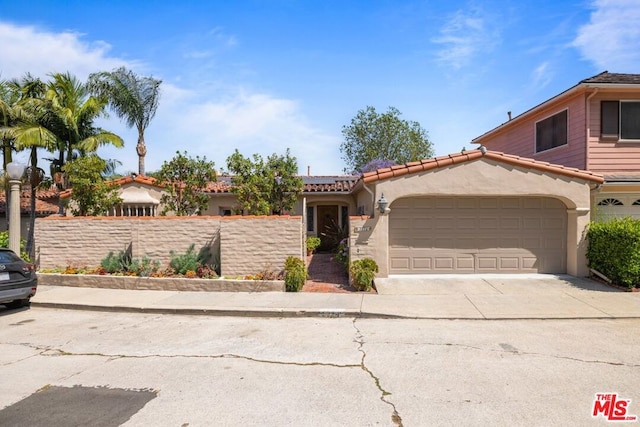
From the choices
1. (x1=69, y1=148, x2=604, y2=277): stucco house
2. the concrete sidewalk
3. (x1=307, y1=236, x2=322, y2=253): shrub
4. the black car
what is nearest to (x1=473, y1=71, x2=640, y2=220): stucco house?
(x1=69, y1=148, x2=604, y2=277): stucco house

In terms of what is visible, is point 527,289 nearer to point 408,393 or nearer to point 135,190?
point 408,393

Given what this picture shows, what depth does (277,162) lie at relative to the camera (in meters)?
11.7

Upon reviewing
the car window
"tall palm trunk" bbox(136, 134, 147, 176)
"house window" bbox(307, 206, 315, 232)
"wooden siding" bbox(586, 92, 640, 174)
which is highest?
"tall palm trunk" bbox(136, 134, 147, 176)

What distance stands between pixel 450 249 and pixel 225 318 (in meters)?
6.73

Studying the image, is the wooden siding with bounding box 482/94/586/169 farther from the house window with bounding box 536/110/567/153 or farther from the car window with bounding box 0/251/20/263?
the car window with bounding box 0/251/20/263

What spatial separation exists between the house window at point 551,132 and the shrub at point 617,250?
4.19 m

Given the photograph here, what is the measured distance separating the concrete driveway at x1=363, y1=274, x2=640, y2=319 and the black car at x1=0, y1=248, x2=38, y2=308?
717 centimetres

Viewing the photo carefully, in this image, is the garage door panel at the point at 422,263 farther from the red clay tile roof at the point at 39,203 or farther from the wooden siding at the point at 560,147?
the red clay tile roof at the point at 39,203

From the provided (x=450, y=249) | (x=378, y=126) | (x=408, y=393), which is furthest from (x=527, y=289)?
(x=378, y=126)

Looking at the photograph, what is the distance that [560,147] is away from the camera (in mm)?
13375

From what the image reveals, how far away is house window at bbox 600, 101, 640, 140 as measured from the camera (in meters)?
12.0

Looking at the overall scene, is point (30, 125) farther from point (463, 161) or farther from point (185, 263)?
point (463, 161)

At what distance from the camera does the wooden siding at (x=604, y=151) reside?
39.4 ft

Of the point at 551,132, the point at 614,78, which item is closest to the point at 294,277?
the point at 551,132
